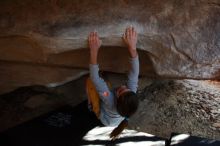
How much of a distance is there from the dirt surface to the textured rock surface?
67 centimetres

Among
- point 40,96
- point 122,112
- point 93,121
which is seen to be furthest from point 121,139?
point 40,96

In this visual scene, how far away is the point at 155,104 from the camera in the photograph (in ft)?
12.1

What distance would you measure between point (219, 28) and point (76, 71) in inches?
43.9

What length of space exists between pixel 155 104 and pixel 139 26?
119 centimetres

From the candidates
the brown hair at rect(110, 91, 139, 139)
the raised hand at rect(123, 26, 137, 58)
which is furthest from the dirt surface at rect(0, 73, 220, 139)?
the brown hair at rect(110, 91, 139, 139)

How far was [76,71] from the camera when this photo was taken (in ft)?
10.4

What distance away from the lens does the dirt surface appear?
11.3 feet

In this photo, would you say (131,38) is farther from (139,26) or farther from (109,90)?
(109,90)

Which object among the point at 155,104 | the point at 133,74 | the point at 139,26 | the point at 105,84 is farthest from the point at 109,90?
the point at 155,104

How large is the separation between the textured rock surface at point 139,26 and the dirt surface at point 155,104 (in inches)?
26.3

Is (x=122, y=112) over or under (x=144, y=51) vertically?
under

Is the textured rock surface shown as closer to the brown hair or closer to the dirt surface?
the brown hair

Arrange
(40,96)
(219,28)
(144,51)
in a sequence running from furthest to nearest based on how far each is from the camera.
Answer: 1. (40,96)
2. (144,51)
3. (219,28)

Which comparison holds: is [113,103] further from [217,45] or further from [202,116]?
[202,116]
